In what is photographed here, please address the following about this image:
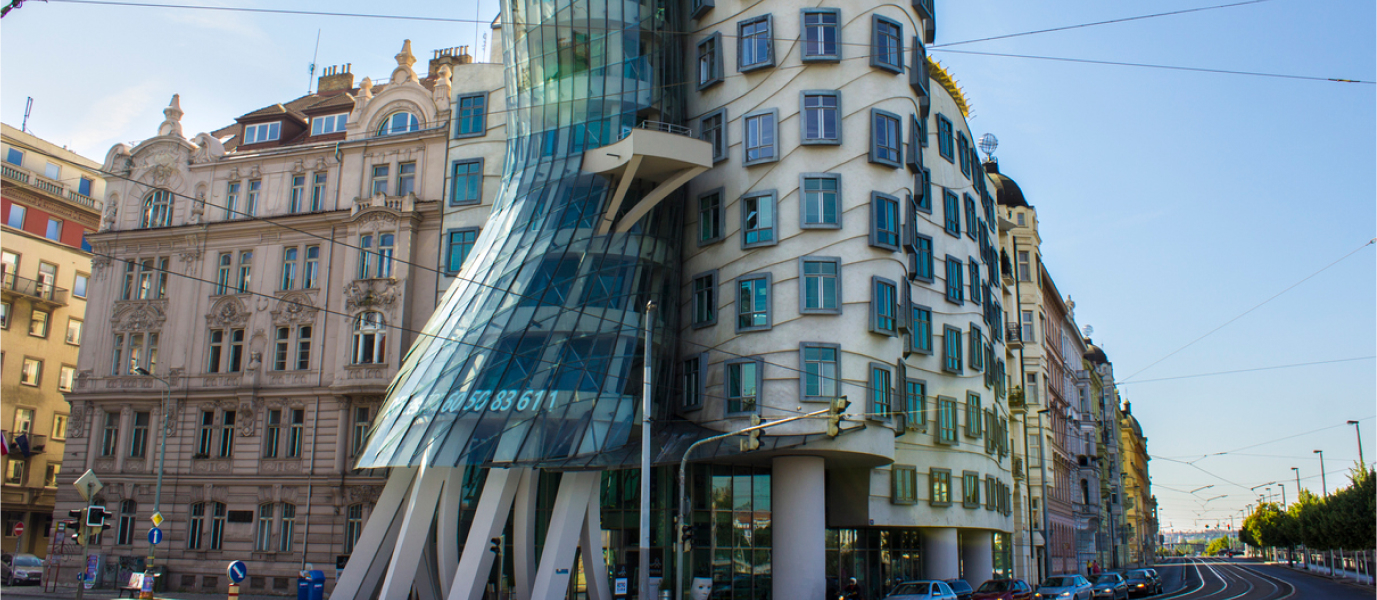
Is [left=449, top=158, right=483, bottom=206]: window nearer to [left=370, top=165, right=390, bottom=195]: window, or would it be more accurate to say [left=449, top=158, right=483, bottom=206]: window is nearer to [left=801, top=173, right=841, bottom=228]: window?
[left=370, top=165, right=390, bottom=195]: window

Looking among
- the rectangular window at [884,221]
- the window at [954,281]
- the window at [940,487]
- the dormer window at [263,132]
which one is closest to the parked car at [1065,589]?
the window at [940,487]

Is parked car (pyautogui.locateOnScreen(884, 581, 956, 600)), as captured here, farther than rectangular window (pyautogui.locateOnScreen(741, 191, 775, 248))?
No

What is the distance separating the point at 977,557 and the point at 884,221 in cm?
1687

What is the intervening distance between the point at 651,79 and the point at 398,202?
1321 centimetres

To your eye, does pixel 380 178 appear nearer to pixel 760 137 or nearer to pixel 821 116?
pixel 760 137

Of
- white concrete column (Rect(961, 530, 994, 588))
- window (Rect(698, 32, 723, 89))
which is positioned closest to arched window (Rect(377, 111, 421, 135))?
window (Rect(698, 32, 723, 89))

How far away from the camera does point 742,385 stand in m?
34.3

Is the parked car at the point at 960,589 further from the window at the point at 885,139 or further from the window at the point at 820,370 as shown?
the window at the point at 885,139

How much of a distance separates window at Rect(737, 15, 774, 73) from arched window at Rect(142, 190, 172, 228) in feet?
94.5

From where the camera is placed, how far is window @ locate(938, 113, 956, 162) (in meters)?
43.6

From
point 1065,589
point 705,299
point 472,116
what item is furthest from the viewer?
point 472,116

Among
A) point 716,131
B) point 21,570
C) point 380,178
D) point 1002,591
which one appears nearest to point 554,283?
point 716,131

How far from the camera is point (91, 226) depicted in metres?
68.0

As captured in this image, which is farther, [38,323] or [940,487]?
[38,323]
